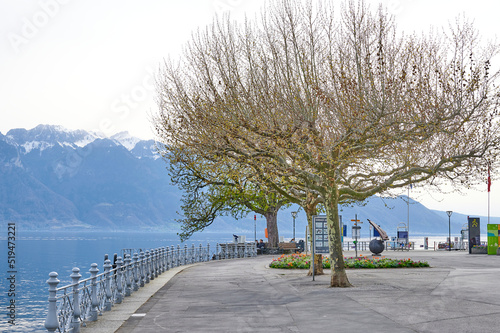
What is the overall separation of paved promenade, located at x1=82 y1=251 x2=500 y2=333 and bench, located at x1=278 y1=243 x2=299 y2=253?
31714mm

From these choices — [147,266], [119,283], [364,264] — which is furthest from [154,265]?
[364,264]

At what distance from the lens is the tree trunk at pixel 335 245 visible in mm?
22172

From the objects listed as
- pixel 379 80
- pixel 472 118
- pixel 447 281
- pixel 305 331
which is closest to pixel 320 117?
pixel 379 80

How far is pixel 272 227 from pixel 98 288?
40.9 m

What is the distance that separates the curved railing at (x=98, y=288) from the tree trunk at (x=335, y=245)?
734 centimetres

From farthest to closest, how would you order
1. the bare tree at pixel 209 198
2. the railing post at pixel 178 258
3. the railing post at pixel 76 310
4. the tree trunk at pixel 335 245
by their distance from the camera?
the railing post at pixel 178 258, the bare tree at pixel 209 198, the tree trunk at pixel 335 245, the railing post at pixel 76 310

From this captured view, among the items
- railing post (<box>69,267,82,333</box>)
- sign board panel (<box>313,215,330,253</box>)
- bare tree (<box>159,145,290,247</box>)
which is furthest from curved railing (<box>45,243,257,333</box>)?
sign board panel (<box>313,215,330,253</box>)

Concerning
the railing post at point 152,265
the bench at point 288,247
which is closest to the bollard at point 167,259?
the railing post at point 152,265

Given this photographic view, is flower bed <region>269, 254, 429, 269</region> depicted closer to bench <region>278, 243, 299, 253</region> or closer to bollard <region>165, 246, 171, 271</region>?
bollard <region>165, 246, 171, 271</region>

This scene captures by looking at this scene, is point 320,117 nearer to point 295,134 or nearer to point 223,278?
point 295,134

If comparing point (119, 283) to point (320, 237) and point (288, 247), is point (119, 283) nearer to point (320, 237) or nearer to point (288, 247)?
point (320, 237)

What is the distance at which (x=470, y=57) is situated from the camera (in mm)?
20688

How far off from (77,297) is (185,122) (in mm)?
12667

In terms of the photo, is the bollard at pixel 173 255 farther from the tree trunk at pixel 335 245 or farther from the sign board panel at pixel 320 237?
the tree trunk at pixel 335 245
